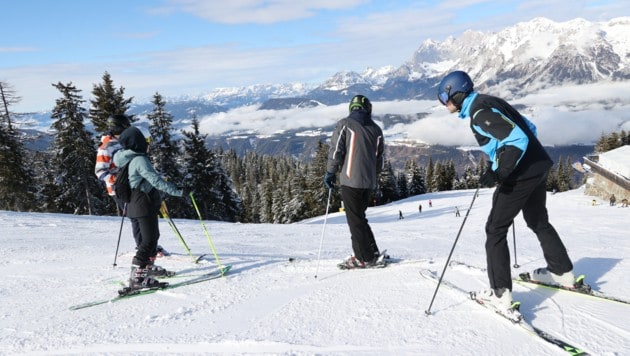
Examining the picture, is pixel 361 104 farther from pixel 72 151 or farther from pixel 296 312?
pixel 72 151

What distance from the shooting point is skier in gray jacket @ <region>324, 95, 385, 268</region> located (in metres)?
5.02

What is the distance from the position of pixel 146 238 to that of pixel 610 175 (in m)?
40.7

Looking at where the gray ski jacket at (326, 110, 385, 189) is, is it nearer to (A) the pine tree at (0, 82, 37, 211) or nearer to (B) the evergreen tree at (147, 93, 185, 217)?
(B) the evergreen tree at (147, 93, 185, 217)

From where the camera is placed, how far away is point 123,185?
488cm

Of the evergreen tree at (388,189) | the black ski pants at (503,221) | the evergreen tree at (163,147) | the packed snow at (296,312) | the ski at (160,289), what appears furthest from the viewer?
the evergreen tree at (388,189)

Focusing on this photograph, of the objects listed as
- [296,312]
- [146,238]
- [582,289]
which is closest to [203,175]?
[146,238]

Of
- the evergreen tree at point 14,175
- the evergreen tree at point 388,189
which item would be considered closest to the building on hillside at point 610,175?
the evergreen tree at point 388,189

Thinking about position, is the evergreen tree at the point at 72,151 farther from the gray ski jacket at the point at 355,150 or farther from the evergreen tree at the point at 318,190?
the gray ski jacket at the point at 355,150

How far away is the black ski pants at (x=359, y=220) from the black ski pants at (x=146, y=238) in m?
2.50

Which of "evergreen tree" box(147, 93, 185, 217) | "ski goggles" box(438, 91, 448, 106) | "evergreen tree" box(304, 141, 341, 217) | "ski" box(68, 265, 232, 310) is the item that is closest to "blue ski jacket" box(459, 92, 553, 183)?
"ski goggles" box(438, 91, 448, 106)

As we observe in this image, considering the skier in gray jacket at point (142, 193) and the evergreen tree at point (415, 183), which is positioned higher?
the skier in gray jacket at point (142, 193)

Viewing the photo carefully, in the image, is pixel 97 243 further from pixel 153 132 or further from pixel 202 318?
pixel 153 132

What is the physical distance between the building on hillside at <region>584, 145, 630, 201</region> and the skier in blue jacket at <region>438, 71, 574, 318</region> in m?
36.2

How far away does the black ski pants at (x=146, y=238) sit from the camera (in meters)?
4.98
